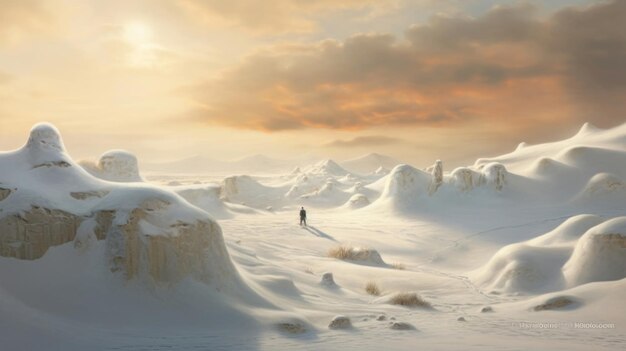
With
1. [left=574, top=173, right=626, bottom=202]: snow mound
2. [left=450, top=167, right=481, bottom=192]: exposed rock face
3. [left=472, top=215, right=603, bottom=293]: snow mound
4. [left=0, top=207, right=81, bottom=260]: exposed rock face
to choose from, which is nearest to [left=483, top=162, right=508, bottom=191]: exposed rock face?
[left=450, top=167, right=481, bottom=192]: exposed rock face

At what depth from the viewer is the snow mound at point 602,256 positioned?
1945cm

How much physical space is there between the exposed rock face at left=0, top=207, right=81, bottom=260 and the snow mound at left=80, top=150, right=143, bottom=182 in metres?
16.3

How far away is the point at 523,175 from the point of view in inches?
2162

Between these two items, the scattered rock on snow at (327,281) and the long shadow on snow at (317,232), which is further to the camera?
the long shadow on snow at (317,232)

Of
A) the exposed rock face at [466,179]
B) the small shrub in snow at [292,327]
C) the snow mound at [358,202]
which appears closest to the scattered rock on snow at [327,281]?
the small shrub in snow at [292,327]

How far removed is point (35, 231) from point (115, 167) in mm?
17115

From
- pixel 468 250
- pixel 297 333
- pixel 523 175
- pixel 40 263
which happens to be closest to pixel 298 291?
pixel 297 333

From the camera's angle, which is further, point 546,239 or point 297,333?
point 546,239

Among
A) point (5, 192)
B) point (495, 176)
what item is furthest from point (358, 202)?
point (5, 192)

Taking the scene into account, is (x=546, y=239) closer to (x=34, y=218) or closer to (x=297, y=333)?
(x=297, y=333)

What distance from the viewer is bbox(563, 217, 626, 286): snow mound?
1945cm

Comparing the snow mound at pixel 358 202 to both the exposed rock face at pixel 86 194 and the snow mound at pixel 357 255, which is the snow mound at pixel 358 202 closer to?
the snow mound at pixel 357 255

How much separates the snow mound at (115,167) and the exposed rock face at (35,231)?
16.3m

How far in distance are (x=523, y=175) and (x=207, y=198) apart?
117 ft
